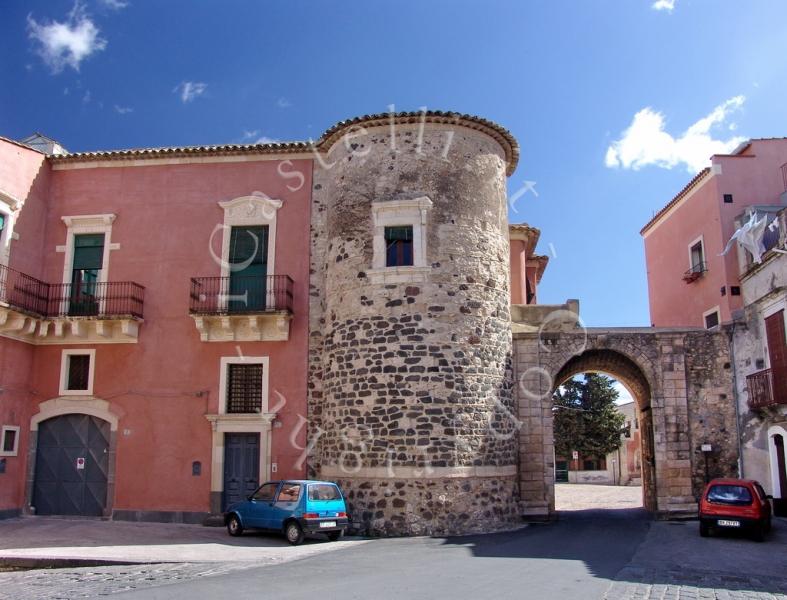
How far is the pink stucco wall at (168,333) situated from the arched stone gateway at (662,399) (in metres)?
5.81

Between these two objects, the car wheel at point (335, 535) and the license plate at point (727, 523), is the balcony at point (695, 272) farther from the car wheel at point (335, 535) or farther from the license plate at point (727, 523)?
the car wheel at point (335, 535)

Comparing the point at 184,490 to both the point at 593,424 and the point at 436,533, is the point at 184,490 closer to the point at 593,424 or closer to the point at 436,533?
the point at 436,533

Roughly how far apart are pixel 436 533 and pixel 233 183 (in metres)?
10.6

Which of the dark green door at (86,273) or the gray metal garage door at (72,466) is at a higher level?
the dark green door at (86,273)

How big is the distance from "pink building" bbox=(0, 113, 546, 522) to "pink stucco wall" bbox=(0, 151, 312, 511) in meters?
0.04

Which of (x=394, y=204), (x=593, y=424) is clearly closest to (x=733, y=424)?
(x=394, y=204)

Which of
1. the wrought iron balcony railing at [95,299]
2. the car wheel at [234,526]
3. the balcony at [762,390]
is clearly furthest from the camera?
the wrought iron balcony railing at [95,299]

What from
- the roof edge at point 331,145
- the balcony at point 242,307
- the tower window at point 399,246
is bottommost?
the balcony at point 242,307

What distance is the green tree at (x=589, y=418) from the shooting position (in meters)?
41.3

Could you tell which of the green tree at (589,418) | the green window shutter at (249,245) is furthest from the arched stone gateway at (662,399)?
the green tree at (589,418)

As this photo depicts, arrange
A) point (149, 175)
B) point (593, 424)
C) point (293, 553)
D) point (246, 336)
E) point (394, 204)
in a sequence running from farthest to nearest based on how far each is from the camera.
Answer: point (593, 424) < point (149, 175) < point (246, 336) < point (394, 204) < point (293, 553)

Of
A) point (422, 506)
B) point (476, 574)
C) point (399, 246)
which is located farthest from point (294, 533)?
point (399, 246)

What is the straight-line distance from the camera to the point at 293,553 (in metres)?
12.6

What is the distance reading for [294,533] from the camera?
45.6 feet
